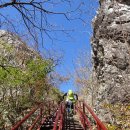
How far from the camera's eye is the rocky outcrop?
21547 mm

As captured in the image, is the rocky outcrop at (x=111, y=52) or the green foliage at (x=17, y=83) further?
the rocky outcrop at (x=111, y=52)

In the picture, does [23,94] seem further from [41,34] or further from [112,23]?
[41,34]

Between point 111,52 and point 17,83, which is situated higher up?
point 111,52

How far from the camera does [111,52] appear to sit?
23609 mm

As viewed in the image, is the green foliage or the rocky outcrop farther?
the rocky outcrop

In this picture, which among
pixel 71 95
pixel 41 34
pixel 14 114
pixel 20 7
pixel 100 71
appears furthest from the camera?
pixel 100 71

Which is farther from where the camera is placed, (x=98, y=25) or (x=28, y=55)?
(x=98, y=25)

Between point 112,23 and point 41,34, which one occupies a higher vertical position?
point 112,23

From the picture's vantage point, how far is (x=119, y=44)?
76.8ft

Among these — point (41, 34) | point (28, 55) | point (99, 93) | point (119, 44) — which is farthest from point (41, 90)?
point (41, 34)

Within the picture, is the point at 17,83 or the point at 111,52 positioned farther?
the point at 111,52

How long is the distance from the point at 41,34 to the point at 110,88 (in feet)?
47.8

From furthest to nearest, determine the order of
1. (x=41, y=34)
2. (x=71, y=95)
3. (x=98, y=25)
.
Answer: (x=98, y=25), (x=71, y=95), (x=41, y=34)

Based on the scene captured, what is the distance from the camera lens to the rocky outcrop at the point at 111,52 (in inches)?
848
